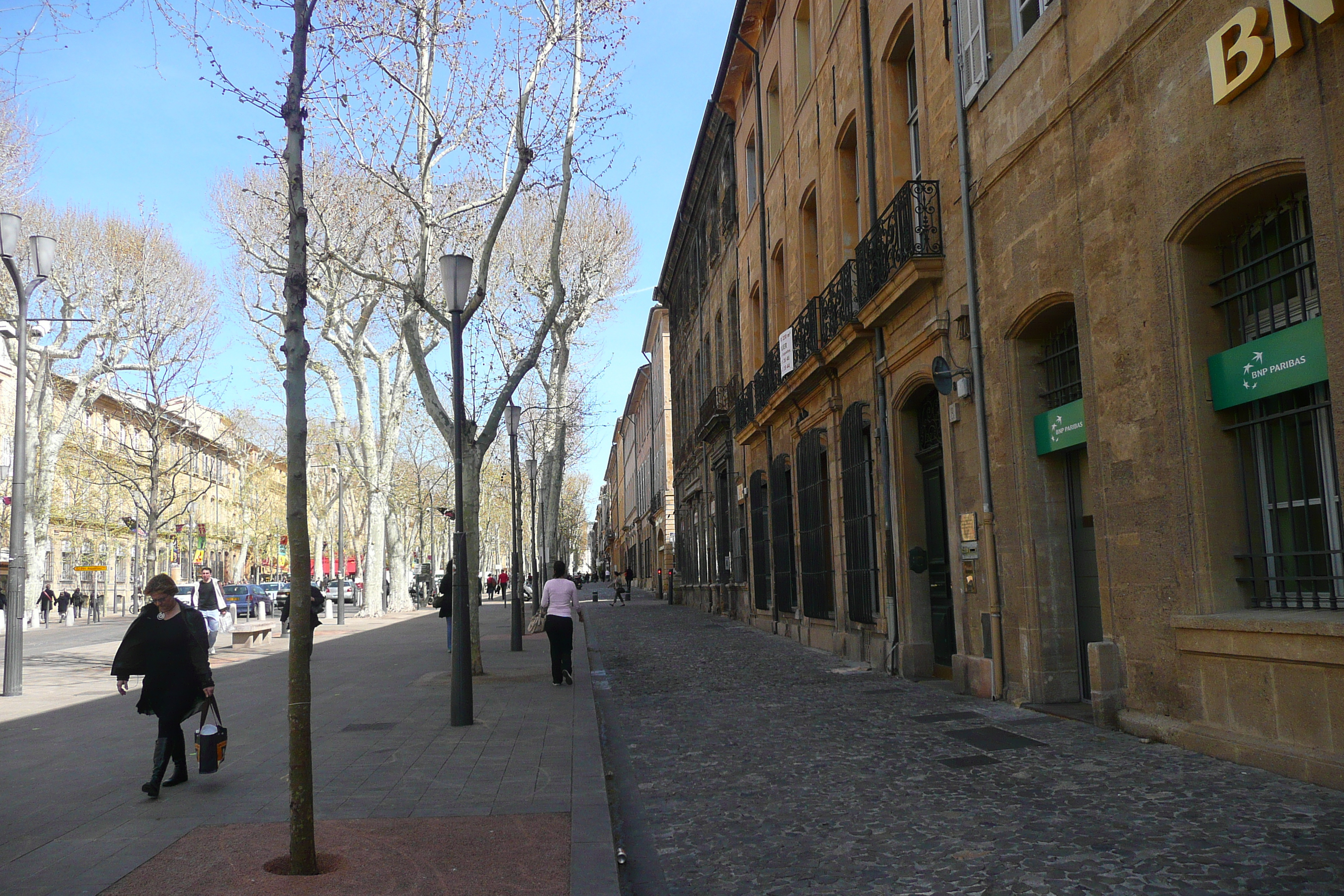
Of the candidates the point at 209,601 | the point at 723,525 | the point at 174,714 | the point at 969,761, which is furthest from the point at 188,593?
the point at 969,761

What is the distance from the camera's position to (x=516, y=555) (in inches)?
810

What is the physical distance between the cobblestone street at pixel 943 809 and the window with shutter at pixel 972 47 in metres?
6.51

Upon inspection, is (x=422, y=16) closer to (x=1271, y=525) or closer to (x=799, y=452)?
(x=799, y=452)

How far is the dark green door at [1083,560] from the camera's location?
997 centimetres

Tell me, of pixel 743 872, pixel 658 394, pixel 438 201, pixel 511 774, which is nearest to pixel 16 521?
pixel 438 201

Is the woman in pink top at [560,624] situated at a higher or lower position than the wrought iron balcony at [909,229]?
lower

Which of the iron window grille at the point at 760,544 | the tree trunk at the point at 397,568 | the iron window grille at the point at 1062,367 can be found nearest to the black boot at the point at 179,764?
the iron window grille at the point at 1062,367

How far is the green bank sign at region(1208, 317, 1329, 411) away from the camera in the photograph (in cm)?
657

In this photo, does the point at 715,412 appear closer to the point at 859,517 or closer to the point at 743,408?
the point at 743,408

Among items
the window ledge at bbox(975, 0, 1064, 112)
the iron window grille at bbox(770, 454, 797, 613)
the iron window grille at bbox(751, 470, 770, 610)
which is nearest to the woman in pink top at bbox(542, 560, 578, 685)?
the window ledge at bbox(975, 0, 1064, 112)

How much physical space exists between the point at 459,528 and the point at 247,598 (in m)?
38.9

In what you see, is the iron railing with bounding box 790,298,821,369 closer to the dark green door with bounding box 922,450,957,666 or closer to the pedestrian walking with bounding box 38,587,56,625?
the dark green door with bounding box 922,450,957,666

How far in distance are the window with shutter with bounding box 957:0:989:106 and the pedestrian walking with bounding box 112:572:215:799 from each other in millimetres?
9146

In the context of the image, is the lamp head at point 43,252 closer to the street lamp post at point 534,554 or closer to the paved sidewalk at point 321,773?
the paved sidewalk at point 321,773
